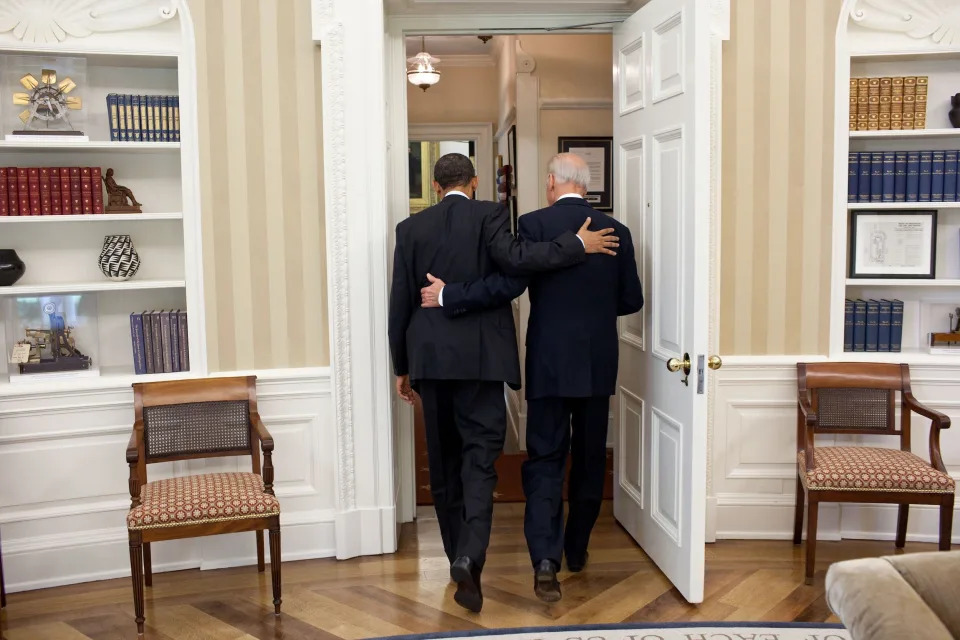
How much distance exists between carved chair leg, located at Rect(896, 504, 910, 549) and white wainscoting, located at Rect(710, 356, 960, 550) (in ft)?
0.32

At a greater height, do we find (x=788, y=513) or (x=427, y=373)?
(x=427, y=373)

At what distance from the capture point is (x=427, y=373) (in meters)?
3.42

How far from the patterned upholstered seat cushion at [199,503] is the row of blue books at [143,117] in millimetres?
1435

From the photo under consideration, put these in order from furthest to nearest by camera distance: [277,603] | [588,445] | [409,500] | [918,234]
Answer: [409,500], [918,234], [588,445], [277,603]

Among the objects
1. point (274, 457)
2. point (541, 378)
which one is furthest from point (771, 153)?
point (274, 457)

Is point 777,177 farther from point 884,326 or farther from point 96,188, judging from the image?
point 96,188

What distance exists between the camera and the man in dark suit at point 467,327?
3.34 m

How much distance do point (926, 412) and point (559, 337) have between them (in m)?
1.58

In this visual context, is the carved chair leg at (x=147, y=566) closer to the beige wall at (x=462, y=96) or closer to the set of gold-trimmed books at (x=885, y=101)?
the set of gold-trimmed books at (x=885, y=101)

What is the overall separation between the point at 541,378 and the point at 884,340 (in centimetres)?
174

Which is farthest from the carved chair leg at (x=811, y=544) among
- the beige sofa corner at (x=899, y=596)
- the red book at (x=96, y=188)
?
the red book at (x=96, y=188)

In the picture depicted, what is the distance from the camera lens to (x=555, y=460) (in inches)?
139

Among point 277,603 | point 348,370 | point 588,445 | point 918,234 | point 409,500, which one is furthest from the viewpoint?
point 409,500

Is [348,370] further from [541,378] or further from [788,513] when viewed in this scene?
[788,513]
